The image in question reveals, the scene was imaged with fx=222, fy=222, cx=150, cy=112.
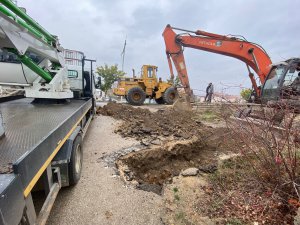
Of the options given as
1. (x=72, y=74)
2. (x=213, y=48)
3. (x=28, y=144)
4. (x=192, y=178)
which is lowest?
(x=192, y=178)

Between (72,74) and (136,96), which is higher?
(72,74)

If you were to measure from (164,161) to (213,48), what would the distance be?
770 centimetres

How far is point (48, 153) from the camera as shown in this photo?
2139 millimetres

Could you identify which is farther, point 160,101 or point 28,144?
point 160,101

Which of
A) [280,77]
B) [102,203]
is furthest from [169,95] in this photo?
[102,203]

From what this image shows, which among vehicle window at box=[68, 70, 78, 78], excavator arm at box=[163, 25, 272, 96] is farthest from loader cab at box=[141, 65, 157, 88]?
vehicle window at box=[68, 70, 78, 78]

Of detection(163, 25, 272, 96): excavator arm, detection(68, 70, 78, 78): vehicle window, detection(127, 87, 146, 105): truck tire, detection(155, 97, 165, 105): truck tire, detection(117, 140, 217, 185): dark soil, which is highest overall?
detection(163, 25, 272, 96): excavator arm

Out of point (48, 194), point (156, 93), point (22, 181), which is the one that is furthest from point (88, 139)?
point (156, 93)

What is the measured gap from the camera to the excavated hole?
14.7ft

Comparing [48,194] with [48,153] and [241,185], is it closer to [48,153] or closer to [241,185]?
[48,153]

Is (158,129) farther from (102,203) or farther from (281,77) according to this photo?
(281,77)

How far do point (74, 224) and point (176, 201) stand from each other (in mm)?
1448

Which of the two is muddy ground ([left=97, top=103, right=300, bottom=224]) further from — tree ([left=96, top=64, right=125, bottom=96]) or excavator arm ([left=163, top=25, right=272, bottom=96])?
tree ([left=96, top=64, right=125, bottom=96])

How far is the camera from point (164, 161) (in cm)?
534
